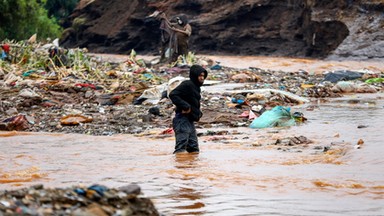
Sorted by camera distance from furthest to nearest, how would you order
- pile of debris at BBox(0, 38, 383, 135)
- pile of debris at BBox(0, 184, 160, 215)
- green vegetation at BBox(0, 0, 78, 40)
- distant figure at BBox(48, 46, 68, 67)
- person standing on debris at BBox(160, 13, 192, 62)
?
green vegetation at BBox(0, 0, 78, 40)
person standing on debris at BBox(160, 13, 192, 62)
distant figure at BBox(48, 46, 68, 67)
pile of debris at BBox(0, 38, 383, 135)
pile of debris at BBox(0, 184, 160, 215)

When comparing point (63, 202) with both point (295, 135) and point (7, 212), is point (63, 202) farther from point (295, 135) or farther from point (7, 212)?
point (295, 135)

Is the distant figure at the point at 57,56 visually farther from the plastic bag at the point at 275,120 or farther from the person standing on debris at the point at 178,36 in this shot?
the plastic bag at the point at 275,120

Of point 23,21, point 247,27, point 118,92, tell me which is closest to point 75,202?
point 118,92

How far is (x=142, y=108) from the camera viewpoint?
14242mm

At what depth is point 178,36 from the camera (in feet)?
77.8

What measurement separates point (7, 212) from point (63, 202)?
0.96 ft

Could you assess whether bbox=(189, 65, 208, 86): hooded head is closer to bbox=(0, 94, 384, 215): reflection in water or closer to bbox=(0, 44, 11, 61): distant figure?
bbox=(0, 94, 384, 215): reflection in water

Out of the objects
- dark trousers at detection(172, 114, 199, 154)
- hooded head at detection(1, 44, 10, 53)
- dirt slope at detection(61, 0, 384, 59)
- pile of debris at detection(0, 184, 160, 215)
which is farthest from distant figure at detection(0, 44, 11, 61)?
pile of debris at detection(0, 184, 160, 215)

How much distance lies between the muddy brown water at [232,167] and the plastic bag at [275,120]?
8.9 inches

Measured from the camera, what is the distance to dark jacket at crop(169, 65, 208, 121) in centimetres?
882

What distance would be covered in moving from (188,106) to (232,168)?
1266mm

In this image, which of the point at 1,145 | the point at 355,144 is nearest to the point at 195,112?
the point at 355,144

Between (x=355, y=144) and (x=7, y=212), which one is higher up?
(x=7, y=212)

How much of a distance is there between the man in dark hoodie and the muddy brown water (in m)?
0.21
